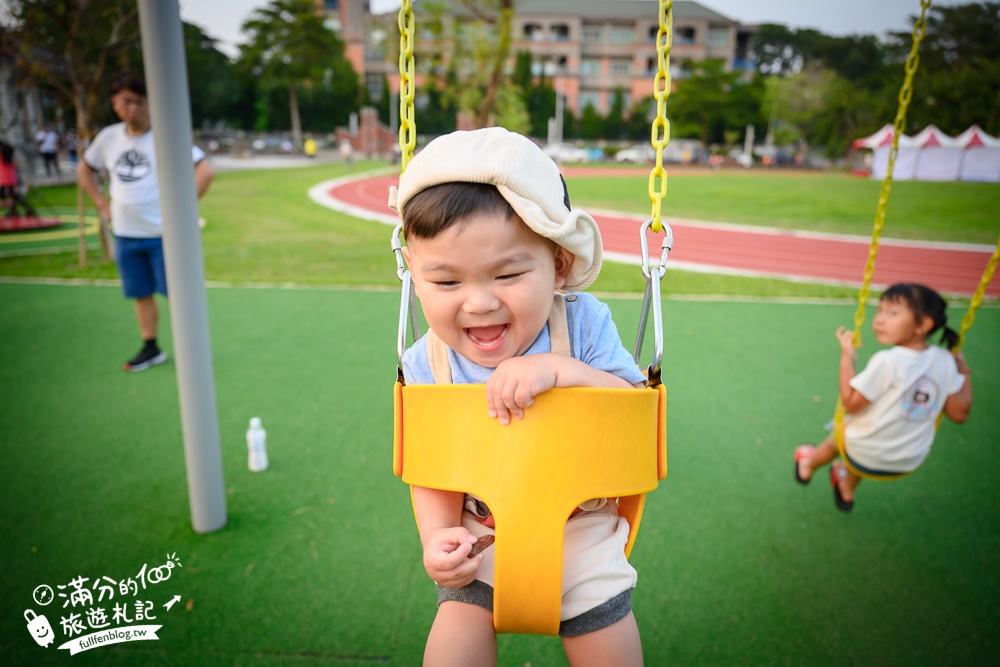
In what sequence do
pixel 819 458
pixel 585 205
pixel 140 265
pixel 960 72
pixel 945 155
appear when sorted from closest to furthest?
pixel 819 458 → pixel 140 265 → pixel 585 205 → pixel 945 155 → pixel 960 72

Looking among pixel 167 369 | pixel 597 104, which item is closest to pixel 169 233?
pixel 167 369

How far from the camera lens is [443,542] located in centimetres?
133

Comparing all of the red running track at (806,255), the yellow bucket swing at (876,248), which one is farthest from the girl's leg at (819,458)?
the red running track at (806,255)

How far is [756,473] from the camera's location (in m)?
3.35

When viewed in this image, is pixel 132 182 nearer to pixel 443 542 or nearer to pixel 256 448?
pixel 256 448

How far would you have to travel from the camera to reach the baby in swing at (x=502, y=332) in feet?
4.01

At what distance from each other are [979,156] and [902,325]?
36561mm

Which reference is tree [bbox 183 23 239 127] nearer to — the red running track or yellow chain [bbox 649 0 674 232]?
the red running track

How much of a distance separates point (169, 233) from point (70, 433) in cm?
190

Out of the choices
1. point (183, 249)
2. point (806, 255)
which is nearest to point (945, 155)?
point (806, 255)

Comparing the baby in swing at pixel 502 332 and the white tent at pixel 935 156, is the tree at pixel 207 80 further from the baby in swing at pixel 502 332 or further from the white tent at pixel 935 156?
the baby in swing at pixel 502 332

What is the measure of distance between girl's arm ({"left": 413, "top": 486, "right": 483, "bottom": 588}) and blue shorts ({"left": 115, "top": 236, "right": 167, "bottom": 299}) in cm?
368

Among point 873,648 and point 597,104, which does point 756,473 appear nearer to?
point 873,648

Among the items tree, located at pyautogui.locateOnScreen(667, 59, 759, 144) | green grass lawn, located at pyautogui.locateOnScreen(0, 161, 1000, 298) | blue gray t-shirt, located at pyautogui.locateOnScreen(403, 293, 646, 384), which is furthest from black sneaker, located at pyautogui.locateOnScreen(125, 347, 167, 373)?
tree, located at pyautogui.locateOnScreen(667, 59, 759, 144)
